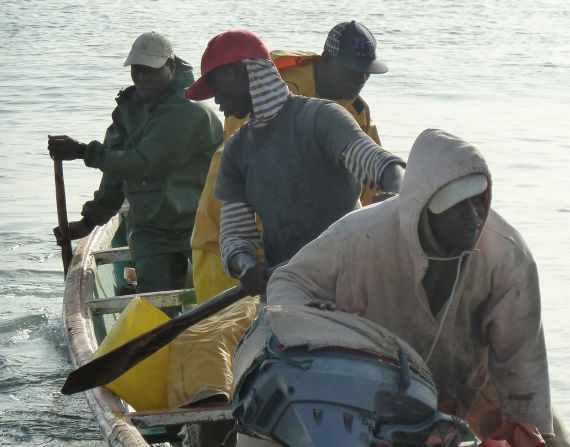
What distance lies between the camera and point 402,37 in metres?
24.5

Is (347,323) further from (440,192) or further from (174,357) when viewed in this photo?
(174,357)

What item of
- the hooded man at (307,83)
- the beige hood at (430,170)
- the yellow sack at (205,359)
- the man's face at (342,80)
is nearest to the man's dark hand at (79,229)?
the hooded man at (307,83)

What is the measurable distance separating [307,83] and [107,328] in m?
2.24

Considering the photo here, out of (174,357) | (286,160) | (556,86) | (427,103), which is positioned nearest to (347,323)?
(286,160)

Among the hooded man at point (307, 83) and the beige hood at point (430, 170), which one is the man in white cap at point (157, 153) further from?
the beige hood at point (430, 170)

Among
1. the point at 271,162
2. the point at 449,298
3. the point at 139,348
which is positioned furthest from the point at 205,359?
the point at 449,298

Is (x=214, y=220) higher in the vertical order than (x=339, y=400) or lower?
Result: lower

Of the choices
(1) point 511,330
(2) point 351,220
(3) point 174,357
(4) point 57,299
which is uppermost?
(2) point 351,220

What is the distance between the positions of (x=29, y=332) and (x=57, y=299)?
794mm

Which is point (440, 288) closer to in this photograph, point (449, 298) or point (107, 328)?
point (449, 298)

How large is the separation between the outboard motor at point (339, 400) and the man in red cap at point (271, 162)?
1355 millimetres

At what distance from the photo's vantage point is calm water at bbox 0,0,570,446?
30.6 ft

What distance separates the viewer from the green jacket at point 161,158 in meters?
6.49

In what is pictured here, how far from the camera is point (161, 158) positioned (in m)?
6.50
